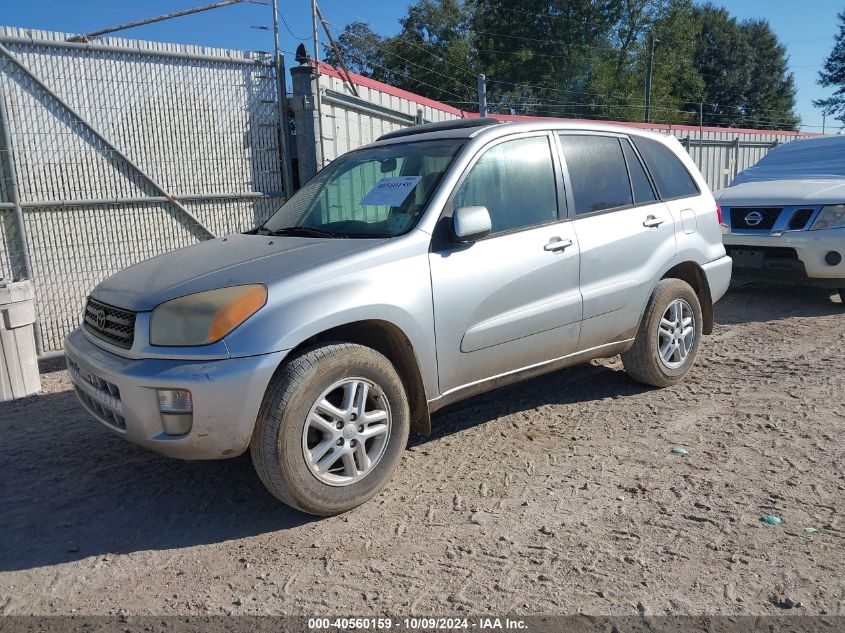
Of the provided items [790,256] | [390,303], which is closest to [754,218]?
[790,256]

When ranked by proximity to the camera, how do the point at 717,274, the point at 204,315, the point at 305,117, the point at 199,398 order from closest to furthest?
the point at 199,398
the point at 204,315
the point at 717,274
the point at 305,117

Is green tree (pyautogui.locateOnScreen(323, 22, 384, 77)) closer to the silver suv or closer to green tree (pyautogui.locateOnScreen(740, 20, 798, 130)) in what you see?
green tree (pyautogui.locateOnScreen(740, 20, 798, 130))

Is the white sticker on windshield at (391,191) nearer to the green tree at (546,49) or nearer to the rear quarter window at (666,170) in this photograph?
the rear quarter window at (666,170)

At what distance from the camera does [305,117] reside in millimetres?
7719

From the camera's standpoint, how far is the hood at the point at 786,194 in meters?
7.46

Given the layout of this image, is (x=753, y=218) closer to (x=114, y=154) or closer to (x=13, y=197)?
(x=114, y=154)

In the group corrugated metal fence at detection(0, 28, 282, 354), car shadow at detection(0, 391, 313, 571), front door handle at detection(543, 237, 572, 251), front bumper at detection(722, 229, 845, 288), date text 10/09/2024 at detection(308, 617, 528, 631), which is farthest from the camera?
front bumper at detection(722, 229, 845, 288)

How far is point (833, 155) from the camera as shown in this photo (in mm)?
8773

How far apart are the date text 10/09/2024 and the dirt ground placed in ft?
0.16

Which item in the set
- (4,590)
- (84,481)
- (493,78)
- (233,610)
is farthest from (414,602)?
(493,78)

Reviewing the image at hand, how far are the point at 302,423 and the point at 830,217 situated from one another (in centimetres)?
646

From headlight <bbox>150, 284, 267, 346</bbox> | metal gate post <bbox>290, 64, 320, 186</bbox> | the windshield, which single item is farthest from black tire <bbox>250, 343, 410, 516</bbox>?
metal gate post <bbox>290, 64, 320, 186</bbox>

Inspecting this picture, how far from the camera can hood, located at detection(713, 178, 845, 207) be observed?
24.5ft

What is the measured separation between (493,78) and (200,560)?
46040 millimetres
